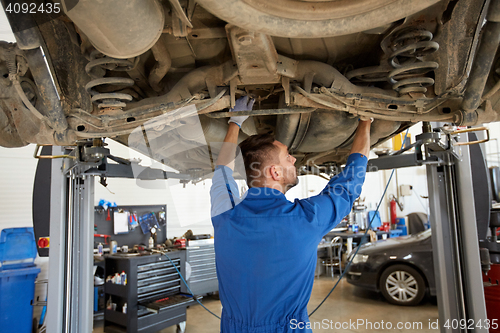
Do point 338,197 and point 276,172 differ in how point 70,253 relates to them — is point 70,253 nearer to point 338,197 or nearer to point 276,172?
point 276,172

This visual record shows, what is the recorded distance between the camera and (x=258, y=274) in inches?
45.4

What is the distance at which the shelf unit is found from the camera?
3.34 m

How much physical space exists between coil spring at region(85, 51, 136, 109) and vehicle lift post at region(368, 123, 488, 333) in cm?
184

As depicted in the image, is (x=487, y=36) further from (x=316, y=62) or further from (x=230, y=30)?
(x=230, y=30)

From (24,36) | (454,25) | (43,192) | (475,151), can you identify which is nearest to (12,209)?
(43,192)

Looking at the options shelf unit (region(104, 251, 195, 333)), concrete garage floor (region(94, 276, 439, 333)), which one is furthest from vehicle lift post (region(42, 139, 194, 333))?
concrete garage floor (region(94, 276, 439, 333))

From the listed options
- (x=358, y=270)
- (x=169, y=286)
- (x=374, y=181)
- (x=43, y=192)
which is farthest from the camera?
(x=374, y=181)

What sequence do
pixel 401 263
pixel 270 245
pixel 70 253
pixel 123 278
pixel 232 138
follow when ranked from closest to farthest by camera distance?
pixel 270 245, pixel 232 138, pixel 70 253, pixel 123 278, pixel 401 263

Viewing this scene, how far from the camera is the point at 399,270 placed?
435 cm

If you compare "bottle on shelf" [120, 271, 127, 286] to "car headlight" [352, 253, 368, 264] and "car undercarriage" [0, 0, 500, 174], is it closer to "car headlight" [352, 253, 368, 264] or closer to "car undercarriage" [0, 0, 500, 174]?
"car undercarriage" [0, 0, 500, 174]

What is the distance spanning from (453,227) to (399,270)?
7.85 feet

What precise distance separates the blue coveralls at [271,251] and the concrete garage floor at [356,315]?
2.97 meters

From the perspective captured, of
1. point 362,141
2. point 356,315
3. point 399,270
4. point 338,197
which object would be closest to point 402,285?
point 399,270

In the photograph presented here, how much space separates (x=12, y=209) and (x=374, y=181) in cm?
890
